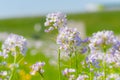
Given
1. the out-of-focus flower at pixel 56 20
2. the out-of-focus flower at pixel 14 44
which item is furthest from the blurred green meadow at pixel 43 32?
the out-of-focus flower at pixel 14 44

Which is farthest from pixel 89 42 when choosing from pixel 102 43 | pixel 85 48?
pixel 102 43

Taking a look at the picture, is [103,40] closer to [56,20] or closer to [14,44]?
[56,20]

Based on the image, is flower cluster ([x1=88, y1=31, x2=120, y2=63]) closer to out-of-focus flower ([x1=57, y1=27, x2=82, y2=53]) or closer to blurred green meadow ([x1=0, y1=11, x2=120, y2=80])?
out-of-focus flower ([x1=57, y1=27, x2=82, y2=53])

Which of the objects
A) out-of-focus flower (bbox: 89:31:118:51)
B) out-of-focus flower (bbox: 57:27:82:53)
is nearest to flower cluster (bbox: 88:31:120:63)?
out-of-focus flower (bbox: 89:31:118:51)

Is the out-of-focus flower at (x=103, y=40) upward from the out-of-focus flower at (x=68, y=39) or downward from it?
downward

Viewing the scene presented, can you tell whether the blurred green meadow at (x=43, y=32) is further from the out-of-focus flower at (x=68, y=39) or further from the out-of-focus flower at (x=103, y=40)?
the out-of-focus flower at (x=103, y=40)

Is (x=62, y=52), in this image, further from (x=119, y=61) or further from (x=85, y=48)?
(x=119, y=61)

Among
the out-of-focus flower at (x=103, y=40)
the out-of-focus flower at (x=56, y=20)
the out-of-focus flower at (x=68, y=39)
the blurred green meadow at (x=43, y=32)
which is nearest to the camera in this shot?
the out-of-focus flower at (x=103, y=40)

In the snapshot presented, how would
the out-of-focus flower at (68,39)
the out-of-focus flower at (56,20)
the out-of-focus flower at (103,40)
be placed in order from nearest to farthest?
the out-of-focus flower at (103,40) < the out-of-focus flower at (68,39) < the out-of-focus flower at (56,20)

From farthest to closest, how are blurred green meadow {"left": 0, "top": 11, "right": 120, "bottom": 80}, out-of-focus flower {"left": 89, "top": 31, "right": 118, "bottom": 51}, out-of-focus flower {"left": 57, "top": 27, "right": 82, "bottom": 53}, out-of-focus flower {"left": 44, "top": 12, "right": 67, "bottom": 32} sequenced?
blurred green meadow {"left": 0, "top": 11, "right": 120, "bottom": 80} → out-of-focus flower {"left": 44, "top": 12, "right": 67, "bottom": 32} → out-of-focus flower {"left": 57, "top": 27, "right": 82, "bottom": 53} → out-of-focus flower {"left": 89, "top": 31, "right": 118, "bottom": 51}
